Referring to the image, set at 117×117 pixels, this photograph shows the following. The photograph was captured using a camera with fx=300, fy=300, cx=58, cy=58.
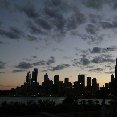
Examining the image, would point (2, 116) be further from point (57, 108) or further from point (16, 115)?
point (57, 108)

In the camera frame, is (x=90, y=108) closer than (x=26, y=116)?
No

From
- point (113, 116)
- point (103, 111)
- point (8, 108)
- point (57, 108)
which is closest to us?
point (103, 111)

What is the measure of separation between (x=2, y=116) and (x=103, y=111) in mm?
10519

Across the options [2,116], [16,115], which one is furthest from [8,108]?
[2,116]

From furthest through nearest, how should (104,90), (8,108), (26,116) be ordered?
(8,108), (26,116), (104,90)

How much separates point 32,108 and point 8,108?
366cm

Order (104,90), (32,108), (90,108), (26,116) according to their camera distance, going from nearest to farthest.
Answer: (104,90), (26,116), (32,108), (90,108)

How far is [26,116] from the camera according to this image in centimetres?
3058

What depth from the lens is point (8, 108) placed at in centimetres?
3309

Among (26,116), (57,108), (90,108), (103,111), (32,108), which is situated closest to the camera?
(103,111)

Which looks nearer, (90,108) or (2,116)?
(2,116)

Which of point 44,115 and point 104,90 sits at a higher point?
point 104,90

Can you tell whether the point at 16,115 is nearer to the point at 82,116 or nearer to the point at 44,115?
the point at 44,115

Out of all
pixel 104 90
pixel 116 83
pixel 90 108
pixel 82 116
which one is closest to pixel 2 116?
pixel 82 116
